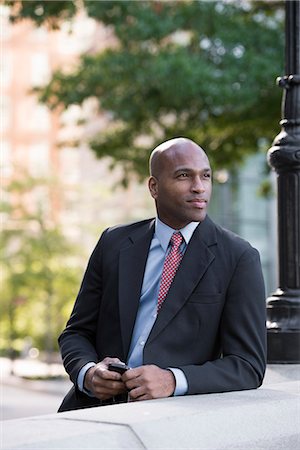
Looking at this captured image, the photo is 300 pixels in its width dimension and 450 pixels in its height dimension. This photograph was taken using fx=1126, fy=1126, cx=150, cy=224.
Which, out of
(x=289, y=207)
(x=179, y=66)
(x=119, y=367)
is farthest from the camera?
(x=179, y=66)

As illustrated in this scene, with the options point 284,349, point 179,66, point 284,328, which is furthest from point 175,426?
point 179,66

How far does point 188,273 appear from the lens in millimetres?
4133

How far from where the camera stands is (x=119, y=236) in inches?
174

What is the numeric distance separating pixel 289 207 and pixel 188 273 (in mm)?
2242

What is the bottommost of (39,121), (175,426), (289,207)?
(175,426)

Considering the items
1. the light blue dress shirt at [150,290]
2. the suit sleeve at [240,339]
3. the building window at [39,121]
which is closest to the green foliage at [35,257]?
the light blue dress shirt at [150,290]

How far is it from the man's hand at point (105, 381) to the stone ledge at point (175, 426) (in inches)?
11.7

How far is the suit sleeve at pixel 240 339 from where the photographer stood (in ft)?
13.0

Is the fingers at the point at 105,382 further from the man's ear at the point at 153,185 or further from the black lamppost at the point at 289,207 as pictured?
the black lamppost at the point at 289,207

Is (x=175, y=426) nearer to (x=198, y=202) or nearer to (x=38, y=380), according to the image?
(x=198, y=202)

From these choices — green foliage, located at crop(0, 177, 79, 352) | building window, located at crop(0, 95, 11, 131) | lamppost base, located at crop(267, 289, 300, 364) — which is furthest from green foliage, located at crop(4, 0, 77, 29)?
building window, located at crop(0, 95, 11, 131)

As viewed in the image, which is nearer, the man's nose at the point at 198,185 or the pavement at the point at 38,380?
the man's nose at the point at 198,185

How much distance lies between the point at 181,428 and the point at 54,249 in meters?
35.5

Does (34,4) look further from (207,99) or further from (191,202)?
(191,202)
